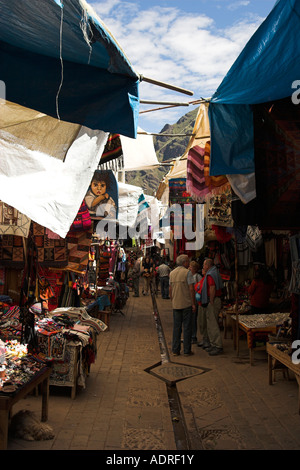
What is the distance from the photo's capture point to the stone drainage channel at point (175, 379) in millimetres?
5059

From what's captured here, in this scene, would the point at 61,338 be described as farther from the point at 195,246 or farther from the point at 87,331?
the point at 195,246

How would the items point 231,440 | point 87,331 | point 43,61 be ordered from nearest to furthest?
point 43,61 < point 231,440 < point 87,331

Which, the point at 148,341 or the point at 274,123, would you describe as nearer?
the point at 274,123

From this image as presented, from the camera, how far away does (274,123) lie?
5.04m

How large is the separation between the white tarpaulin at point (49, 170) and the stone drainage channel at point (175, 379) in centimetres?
274

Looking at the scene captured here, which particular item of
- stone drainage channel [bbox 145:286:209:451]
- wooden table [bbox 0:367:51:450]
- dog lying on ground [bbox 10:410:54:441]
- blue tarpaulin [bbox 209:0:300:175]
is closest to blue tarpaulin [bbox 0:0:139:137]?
blue tarpaulin [bbox 209:0:300:175]

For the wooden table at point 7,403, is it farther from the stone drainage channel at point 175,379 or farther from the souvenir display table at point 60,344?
the stone drainage channel at point 175,379

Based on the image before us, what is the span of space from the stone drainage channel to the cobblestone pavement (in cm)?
1

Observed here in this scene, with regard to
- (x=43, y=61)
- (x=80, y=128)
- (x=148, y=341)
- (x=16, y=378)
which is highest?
(x=43, y=61)

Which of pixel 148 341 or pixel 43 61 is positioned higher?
pixel 43 61

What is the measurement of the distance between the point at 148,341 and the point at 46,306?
Answer: 3.85 m

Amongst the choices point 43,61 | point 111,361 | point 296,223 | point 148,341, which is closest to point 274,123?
point 296,223

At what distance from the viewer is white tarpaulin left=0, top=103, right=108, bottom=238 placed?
409 centimetres

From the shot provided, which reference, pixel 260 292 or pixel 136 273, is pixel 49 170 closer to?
pixel 260 292
